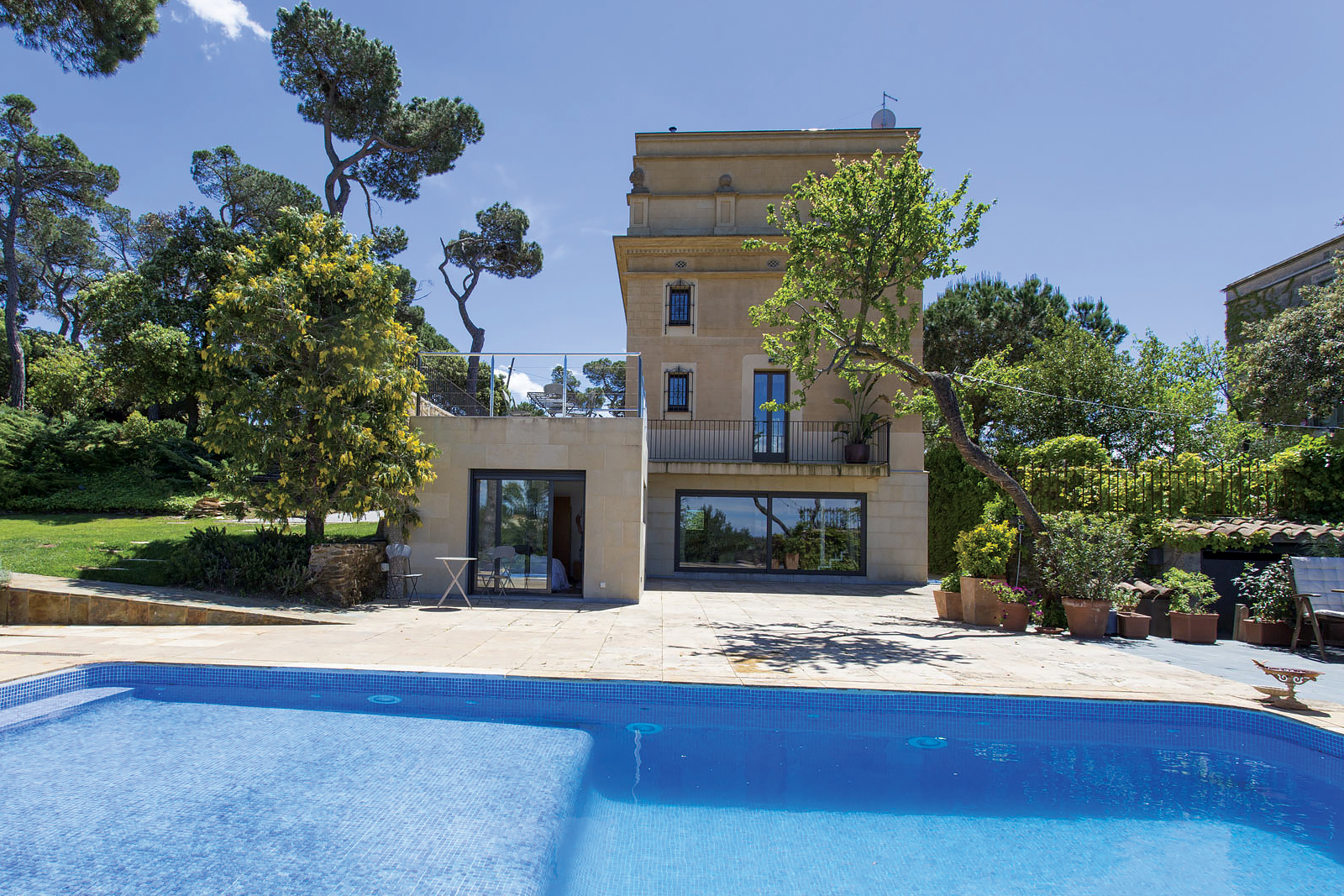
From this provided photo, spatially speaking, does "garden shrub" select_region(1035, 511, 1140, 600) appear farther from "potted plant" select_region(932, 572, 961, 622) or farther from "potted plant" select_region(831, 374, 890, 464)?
"potted plant" select_region(831, 374, 890, 464)

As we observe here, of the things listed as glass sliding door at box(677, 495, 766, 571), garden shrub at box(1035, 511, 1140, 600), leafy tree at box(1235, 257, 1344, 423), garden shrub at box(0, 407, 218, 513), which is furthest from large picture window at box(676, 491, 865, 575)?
garden shrub at box(0, 407, 218, 513)

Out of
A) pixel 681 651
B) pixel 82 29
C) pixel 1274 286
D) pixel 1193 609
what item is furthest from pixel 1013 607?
pixel 1274 286

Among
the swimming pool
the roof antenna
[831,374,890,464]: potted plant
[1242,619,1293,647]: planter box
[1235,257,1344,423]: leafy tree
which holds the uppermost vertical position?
the roof antenna

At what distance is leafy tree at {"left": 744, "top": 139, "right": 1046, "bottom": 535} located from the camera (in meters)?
→ 9.67

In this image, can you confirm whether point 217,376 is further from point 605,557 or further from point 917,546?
point 917,546

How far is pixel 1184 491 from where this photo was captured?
9.57m

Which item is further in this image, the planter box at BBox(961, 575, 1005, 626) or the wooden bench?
the planter box at BBox(961, 575, 1005, 626)

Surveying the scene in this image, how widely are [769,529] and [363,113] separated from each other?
1736cm

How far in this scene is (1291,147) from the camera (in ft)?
42.0

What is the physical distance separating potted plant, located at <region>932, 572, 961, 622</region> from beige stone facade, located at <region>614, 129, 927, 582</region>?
537 cm

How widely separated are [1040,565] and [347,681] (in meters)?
8.27

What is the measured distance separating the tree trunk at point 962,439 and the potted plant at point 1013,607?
3.04 ft

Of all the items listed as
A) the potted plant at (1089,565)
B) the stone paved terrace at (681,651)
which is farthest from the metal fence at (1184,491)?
the stone paved terrace at (681,651)

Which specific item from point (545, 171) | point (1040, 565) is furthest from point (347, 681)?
point (545, 171)
